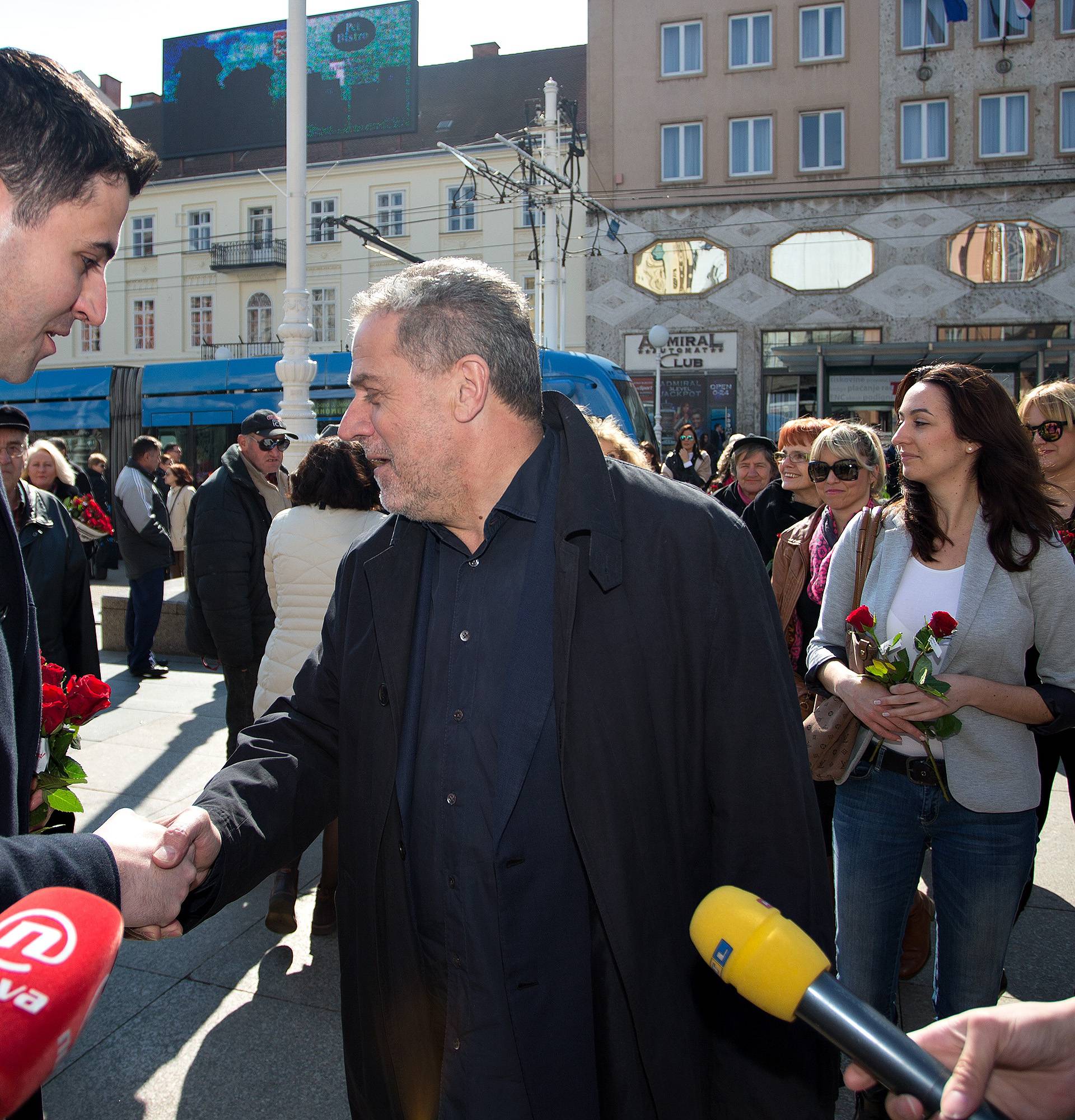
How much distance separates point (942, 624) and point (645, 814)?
1270 millimetres

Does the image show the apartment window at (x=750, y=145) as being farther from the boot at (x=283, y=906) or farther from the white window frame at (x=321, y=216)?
the boot at (x=283, y=906)

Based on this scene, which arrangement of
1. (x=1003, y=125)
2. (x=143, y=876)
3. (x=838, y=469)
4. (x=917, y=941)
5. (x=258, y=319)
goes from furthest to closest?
(x=258, y=319) → (x=1003, y=125) → (x=838, y=469) → (x=917, y=941) → (x=143, y=876)

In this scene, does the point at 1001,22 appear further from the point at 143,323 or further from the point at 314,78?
the point at 143,323

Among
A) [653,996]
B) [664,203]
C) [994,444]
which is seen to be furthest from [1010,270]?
[653,996]

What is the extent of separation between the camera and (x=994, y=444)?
9.27 ft

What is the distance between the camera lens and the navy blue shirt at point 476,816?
1790 mm

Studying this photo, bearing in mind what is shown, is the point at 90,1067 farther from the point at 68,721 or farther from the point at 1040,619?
the point at 1040,619

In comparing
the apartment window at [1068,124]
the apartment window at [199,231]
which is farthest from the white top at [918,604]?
the apartment window at [199,231]

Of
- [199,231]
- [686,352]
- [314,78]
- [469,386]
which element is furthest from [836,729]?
[199,231]

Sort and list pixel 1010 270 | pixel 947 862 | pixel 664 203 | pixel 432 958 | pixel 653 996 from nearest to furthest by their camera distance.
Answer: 1. pixel 653 996
2. pixel 432 958
3. pixel 947 862
4. pixel 1010 270
5. pixel 664 203

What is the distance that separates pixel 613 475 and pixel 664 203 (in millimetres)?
28009

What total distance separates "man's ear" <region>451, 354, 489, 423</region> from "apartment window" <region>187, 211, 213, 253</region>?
3710cm

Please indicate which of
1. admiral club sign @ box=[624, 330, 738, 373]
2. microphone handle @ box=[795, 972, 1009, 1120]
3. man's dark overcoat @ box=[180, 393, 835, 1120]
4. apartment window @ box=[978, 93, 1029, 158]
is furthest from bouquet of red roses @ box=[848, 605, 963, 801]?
apartment window @ box=[978, 93, 1029, 158]

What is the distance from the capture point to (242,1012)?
11.3 feet
